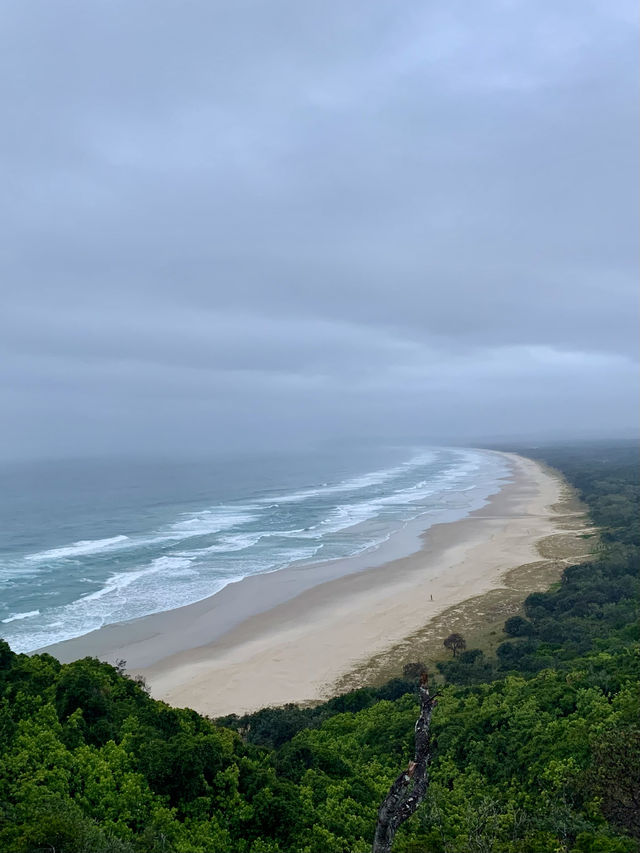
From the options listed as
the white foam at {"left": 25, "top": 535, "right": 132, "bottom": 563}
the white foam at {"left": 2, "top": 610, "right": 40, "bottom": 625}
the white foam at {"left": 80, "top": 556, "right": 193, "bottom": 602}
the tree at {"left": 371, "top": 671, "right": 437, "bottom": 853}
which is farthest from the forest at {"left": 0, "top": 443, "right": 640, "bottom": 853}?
the white foam at {"left": 25, "top": 535, "right": 132, "bottom": 563}

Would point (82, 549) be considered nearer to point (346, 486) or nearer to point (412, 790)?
point (346, 486)

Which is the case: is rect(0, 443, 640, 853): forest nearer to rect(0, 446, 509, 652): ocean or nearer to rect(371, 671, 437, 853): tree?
rect(371, 671, 437, 853): tree

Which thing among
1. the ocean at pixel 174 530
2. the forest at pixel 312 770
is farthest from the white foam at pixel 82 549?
the forest at pixel 312 770

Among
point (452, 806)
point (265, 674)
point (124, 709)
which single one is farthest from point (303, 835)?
point (265, 674)

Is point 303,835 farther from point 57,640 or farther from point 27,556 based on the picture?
point 27,556

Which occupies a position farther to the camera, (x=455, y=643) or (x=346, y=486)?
(x=346, y=486)

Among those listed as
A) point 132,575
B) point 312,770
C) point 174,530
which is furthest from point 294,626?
point 174,530
